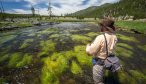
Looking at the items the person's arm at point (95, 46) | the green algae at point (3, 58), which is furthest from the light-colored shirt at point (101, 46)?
the green algae at point (3, 58)

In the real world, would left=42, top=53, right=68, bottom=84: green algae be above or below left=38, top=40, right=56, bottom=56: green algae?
below

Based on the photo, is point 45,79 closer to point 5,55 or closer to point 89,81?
point 89,81

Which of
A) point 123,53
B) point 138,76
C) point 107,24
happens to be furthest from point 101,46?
point 123,53

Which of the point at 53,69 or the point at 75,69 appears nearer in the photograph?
the point at 53,69

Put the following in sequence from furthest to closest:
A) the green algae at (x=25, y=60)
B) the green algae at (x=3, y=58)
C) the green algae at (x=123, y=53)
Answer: the green algae at (x=123, y=53)
the green algae at (x=3, y=58)
the green algae at (x=25, y=60)

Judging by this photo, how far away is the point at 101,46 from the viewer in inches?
284

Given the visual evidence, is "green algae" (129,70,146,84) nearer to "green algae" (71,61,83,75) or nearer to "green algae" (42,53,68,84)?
"green algae" (71,61,83,75)

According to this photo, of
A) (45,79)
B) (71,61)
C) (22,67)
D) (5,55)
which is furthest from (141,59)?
(5,55)

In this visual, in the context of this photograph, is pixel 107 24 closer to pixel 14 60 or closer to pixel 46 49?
pixel 14 60

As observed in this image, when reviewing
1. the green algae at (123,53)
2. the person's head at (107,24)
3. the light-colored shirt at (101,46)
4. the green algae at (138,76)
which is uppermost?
the person's head at (107,24)

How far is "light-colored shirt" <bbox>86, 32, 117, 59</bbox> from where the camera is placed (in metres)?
7.08

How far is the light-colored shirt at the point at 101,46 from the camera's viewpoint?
7.08 m

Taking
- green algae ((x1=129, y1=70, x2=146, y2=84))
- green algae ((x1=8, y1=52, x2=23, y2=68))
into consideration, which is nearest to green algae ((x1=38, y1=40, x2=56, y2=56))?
green algae ((x1=8, y1=52, x2=23, y2=68))

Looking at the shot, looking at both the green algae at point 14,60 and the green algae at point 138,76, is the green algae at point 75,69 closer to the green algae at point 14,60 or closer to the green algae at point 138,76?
the green algae at point 138,76
